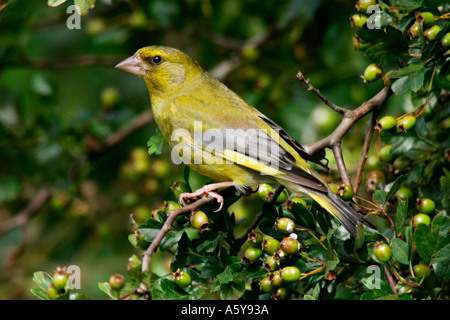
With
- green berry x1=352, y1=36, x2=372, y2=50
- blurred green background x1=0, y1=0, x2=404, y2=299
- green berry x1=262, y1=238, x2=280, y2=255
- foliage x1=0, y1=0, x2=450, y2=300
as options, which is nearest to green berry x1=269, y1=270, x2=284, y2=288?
foliage x1=0, y1=0, x2=450, y2=300

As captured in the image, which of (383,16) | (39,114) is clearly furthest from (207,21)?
(383,16)

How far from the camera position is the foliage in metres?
2.57

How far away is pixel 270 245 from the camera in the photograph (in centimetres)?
261

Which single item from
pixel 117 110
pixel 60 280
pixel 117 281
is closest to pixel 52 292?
pixel 60 280

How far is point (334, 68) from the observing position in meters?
4.90

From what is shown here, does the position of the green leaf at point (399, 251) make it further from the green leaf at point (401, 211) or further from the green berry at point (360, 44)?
the green berry at point (360, 44)

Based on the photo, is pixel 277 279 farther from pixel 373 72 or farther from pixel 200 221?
pixel 373 72

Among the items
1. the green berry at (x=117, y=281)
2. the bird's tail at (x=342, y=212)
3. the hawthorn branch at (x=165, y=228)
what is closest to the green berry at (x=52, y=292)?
the green berry at (x=117, y=281)

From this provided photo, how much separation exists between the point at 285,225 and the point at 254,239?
0.18m

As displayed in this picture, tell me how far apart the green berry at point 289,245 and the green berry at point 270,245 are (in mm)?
84

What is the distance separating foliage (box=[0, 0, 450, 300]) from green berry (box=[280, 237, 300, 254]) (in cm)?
6

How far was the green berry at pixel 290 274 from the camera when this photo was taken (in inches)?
97.3

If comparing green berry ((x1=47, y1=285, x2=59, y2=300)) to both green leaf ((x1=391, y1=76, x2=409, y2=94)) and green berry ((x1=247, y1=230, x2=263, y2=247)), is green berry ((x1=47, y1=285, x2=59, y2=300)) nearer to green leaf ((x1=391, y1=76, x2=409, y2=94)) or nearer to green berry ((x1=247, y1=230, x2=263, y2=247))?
green berry ((x1=247, y1=230, x2=263, y2=247))

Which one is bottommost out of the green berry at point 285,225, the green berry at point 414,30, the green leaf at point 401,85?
the green berry at point 285,225
